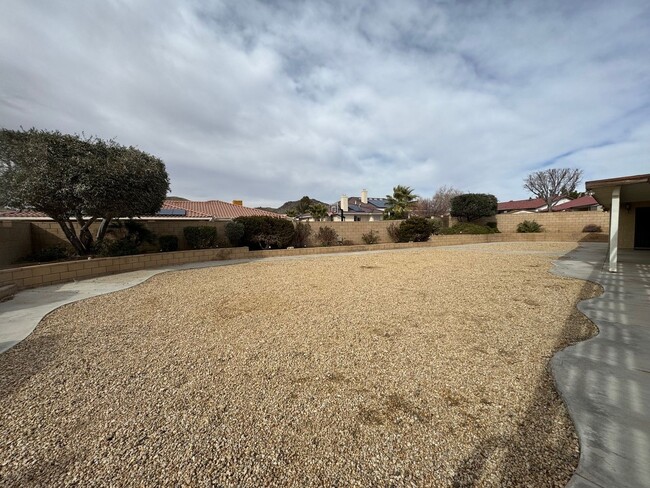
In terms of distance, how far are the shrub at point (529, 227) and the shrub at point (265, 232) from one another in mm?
20048

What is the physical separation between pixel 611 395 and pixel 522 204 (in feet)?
185

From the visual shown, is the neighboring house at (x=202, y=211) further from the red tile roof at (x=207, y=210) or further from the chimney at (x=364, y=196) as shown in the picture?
the chimney at (x=364, y=196)

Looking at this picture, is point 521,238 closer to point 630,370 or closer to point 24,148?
point 630,370

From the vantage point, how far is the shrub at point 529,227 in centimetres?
2284

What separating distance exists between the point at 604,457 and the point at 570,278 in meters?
7.53

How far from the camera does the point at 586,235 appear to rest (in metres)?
20.4

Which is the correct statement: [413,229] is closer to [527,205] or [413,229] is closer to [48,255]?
[48,255]

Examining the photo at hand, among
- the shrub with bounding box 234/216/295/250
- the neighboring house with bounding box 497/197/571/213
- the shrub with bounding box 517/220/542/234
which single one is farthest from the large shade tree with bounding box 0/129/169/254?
the neighboring house with bounding box 497/197/571/213

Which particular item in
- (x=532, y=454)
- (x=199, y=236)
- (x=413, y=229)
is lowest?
(x=532, y=454)

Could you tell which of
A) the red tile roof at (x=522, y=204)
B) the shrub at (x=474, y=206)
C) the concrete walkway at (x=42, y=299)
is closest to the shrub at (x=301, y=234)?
the concrete walkway at (x=42, y=299)

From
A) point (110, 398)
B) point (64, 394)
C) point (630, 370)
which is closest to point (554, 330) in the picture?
point (630, 370)

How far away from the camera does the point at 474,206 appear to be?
2436 cm

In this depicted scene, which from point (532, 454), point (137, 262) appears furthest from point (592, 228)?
point (137, 262)

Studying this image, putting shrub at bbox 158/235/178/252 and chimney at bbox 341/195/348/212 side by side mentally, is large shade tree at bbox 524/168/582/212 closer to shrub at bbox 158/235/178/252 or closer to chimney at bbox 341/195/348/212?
chimney at bbox 341/195/348/212
